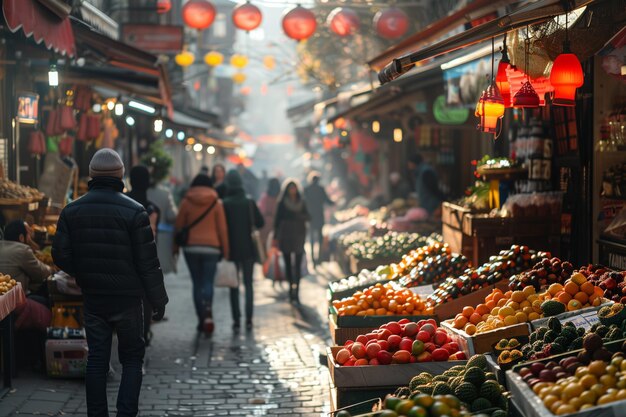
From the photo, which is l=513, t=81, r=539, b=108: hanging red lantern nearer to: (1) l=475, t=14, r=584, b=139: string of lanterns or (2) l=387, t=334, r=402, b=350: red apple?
(1) l=475, t=14, r=584, b=139: string of lanterns

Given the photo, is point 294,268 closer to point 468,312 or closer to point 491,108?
point 491,108

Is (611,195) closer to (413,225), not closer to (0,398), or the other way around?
(0,398)

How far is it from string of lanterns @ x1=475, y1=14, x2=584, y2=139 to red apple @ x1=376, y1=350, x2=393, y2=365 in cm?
221

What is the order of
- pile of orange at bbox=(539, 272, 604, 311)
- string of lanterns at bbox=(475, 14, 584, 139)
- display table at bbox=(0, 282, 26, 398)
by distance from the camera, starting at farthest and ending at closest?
display table at bbox=(0, 282, 26, 398), string of lanterns at bbox=(475, 14, 584, 139), pile of orange at bbox=(539, 272, 604, 311)

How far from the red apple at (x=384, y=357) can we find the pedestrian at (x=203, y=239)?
5.54 metres

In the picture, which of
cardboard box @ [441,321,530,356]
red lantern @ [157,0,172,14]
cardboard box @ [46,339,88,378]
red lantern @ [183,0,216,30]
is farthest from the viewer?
red lantern @ [157,0,172,14]

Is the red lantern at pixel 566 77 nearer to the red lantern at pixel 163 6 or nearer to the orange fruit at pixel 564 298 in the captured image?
the orange fruit at pixel 564 298

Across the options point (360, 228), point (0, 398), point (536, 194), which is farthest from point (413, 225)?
point (0, 398)

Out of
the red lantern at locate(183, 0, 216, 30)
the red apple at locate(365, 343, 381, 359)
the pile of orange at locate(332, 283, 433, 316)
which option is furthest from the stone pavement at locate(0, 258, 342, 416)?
the red lantern at locate(183, 0, 216, 30)

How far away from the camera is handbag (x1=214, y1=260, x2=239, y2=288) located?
12.6 metres

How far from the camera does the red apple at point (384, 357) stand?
6809 millimetres

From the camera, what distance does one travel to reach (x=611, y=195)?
8.88m

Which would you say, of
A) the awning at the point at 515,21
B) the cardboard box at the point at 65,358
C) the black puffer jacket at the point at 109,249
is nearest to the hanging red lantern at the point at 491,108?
the awning at the point at 515,21

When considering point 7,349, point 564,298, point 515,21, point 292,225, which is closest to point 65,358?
point 7,349
